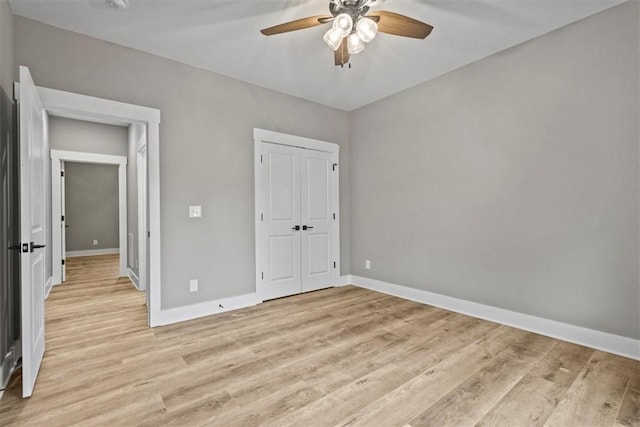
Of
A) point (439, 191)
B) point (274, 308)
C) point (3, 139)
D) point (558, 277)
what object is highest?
point (3, 139)

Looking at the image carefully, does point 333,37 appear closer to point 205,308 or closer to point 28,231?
point 28,231

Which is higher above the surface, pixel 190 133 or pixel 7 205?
pixel 190 133

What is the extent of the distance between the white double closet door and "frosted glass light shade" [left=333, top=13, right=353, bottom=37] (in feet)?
6.79

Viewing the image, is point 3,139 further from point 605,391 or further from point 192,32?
point 605,391

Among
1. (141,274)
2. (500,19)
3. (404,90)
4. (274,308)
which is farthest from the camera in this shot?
(141,274)

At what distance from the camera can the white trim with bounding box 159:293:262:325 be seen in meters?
3.17

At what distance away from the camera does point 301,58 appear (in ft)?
10.5

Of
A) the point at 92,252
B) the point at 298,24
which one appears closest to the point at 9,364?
the point at 298,24

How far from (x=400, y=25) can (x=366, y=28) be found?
26 cm

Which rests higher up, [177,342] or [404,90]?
[404,90]

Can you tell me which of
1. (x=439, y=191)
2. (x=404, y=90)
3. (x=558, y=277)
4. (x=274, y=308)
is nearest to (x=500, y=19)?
(x=404, y=90)

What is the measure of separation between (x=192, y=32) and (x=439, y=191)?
314 cm

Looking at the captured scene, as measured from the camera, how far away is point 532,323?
2.90 meters

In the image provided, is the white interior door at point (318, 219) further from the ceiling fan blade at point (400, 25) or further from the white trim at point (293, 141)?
the ceiling fan blade at point (400, 25)
